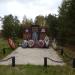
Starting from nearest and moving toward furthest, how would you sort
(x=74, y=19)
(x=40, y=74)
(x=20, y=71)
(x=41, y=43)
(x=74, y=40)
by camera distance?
(x=40, y=74) < (x=20, y=71) < (x=74, y=19) < (x=74, y=40) < (x=41, y=43)

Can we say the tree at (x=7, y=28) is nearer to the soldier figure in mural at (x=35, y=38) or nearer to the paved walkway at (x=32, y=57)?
the soldier figure in mural at (x=35, y=38)

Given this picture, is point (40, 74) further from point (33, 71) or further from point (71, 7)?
point (71, 7)

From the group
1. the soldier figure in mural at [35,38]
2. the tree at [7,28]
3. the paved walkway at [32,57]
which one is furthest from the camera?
the tree at [7,28]

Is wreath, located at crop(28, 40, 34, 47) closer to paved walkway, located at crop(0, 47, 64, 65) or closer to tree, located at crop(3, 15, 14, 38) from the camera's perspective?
paved walkway, located at crop(0, 47, 64, 65)

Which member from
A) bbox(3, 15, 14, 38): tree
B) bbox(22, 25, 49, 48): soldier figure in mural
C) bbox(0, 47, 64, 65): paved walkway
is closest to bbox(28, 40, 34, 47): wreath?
bbox(22, 25, 49, 48): soldier figure in mural

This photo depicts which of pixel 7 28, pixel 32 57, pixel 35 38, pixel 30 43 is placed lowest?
pixel 32 57

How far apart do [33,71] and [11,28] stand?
4830cm

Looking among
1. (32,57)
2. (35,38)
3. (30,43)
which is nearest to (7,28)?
(35,38)

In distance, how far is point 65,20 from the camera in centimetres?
3177

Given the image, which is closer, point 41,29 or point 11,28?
point 41,29

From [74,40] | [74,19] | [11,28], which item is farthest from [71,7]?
[11,28]

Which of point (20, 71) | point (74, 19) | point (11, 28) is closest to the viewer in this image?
point (20, 71)

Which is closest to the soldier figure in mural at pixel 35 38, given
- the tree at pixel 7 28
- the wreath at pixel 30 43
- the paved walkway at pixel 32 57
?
the wreath at pixel 30 43

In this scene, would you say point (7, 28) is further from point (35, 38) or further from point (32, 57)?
point (32, 57)
